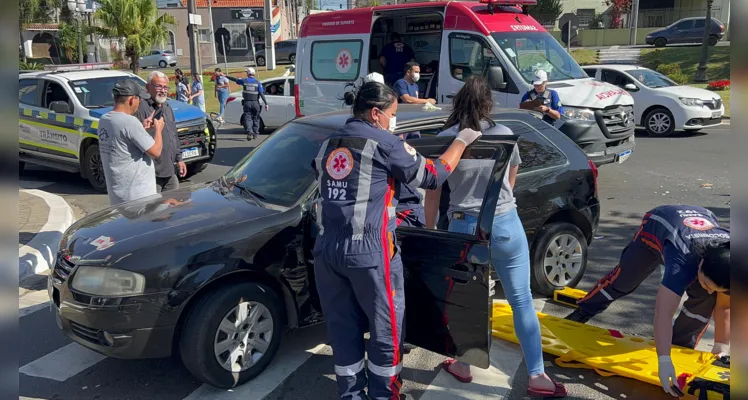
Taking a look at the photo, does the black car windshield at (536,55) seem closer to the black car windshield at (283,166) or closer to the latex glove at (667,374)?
the black car windshield at (283,166)

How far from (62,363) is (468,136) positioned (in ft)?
10.3

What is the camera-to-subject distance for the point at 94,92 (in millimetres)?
10383

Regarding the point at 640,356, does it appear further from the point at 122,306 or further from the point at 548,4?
the point at 548,4

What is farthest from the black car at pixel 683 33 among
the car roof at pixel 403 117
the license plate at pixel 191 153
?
the car roof at pixel 403 117

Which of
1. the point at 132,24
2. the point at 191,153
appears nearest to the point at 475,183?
the point at 191,153

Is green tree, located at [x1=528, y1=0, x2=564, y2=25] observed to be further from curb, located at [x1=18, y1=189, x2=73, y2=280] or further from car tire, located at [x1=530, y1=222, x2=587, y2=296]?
car tire, located at [x1=530, y1=222, x2=587, y2=296]

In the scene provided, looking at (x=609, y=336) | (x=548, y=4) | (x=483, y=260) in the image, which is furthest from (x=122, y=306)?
(x=548, y=4)

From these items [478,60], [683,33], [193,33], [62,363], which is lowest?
[62,363]

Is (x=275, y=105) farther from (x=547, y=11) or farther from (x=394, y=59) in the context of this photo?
(x=547, y=11)

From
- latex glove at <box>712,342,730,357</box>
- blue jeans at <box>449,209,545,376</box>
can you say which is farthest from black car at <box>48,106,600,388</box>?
latex glove at <box>712,342,730,357</box>

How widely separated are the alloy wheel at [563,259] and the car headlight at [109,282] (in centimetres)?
314

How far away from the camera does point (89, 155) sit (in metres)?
9.86

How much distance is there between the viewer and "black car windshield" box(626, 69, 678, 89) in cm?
1432

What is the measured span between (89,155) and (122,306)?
6951 millimetres
